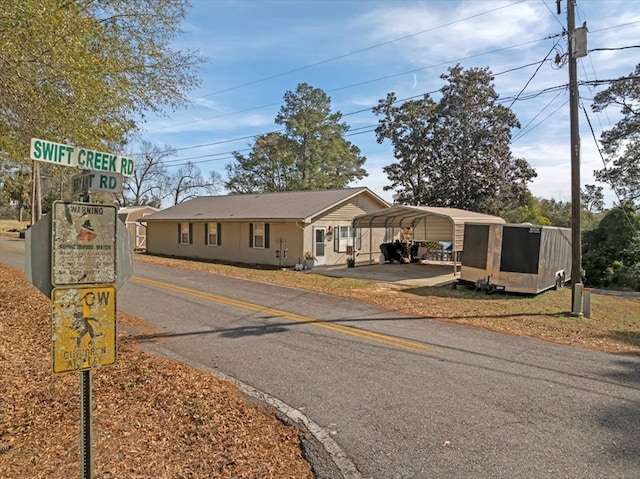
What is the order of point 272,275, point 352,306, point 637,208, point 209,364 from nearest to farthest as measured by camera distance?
1. point 209,364
2. point 352,306
3. point 272,275
4. point 637,208

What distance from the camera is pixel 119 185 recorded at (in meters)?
3.09

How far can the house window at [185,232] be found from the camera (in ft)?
83.5

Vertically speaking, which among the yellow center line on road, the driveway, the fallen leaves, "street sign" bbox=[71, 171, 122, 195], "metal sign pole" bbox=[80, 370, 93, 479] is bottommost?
the driveway

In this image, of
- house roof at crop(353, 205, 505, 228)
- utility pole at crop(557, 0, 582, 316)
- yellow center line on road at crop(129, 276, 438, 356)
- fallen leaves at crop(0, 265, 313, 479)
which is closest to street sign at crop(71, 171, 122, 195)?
fallen leaves at crop(0, 265, 313, 479)

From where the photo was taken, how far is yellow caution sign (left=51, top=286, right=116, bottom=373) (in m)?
2.56

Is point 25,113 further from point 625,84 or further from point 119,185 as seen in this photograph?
point 625,84

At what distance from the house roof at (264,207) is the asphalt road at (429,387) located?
11144 millimetres

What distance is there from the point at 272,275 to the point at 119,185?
13.9m

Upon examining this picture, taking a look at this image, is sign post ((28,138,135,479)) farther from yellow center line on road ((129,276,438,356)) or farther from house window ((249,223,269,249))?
house window ((249,223,269,249))

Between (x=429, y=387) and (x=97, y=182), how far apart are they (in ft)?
13.9

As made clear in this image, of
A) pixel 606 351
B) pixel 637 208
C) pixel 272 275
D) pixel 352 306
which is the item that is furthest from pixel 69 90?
pixel 637 208

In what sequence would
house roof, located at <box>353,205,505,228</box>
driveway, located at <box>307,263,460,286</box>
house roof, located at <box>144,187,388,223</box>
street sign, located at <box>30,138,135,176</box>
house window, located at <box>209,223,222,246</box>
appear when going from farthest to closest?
house window, located at <box>209,223,222,246</box>
house roof, located at <box>144,187,388,223</box>
house roof, located at <box>353,205,505,228</box>
driveway, located at <box>307,263,460,286</box>
street sign, located at <box>30,138,135,176</box>

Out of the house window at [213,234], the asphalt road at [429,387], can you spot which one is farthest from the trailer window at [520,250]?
the house window at [213,234]

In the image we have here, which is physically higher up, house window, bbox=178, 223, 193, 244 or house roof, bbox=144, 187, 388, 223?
house roof, bbox=144, 187, 388, 223
